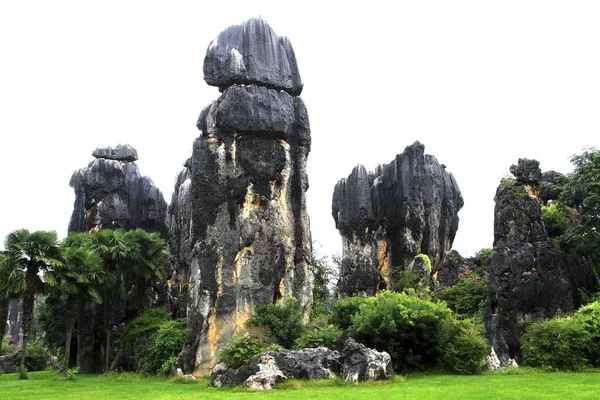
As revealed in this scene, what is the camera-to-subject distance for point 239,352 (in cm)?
1780

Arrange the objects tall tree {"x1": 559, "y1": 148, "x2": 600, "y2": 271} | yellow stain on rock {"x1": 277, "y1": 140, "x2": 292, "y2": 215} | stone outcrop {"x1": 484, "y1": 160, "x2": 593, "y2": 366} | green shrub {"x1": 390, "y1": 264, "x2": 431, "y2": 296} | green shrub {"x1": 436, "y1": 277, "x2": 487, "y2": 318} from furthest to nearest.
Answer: green shrub {"x1": 390, "y1": 264, "x2": 431, "y2": 296}, yellow stain on rock {"x1": 277, "y1": 140, "x2": 292, "y2": 215}, green shrub {"x1": 436, "y1": 277, "x2": 487, "y2": 318}, tall tree {"x1": 559, "y1": 148, "x2": 600, "y2": 271}, stone outcrop {"x1": 484, "y1": 160, "x2": 593, "y2": 366}

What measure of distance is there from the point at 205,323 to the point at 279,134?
27.4 feet

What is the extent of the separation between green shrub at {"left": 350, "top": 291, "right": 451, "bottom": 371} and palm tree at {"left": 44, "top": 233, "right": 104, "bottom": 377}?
550 inches

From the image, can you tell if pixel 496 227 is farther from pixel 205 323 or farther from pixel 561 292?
pixel 205 323

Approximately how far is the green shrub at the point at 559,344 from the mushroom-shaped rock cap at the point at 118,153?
2973 cm

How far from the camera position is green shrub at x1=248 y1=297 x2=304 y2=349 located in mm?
20641

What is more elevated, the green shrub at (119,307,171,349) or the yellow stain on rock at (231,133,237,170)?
the yellow stain on rock at (231,133,237,170)

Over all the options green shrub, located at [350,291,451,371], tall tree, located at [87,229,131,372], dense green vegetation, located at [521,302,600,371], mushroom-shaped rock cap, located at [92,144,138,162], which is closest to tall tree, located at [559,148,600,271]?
dense green vegetation, located at [521,302,600,371]

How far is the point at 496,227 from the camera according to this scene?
2184cm

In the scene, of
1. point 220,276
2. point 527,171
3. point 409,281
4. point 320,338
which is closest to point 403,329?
point 320,338

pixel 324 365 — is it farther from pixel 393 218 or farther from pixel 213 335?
pixel 393 218

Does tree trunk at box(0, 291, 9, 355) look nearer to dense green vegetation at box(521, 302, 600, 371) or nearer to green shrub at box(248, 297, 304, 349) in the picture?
green shrub at box(248, 297, 304, 349)

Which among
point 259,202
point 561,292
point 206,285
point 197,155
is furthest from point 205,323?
point 561,292

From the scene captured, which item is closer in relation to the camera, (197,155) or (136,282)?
(197,155)
